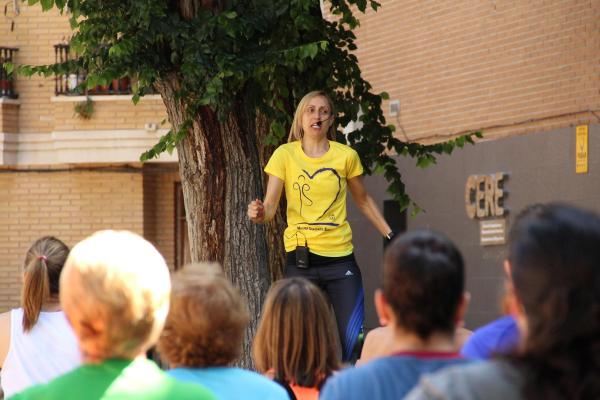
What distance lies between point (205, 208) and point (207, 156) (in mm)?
409

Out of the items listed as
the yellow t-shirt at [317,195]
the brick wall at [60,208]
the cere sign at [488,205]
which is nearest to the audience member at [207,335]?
the yellow t-shirt at [317,195]

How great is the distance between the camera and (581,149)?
12.7m

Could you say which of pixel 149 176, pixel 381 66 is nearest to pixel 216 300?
pixel 381 66

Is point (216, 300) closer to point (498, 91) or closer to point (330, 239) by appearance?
point (330, 239)

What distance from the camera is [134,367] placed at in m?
3.13

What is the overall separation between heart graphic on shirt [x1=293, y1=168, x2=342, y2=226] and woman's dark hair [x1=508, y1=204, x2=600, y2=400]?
4879 millimetres

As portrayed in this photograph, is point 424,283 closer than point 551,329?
No

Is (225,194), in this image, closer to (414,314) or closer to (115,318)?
(115,318)

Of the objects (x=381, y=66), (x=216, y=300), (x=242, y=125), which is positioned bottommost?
(x=216, y=300)

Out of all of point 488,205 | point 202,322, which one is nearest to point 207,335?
point 202,322

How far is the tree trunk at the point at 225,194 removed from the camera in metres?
9.24

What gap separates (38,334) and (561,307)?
333 centimetres

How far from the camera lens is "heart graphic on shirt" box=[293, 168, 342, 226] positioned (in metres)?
7.26

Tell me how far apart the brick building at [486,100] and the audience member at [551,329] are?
33.6 feet
